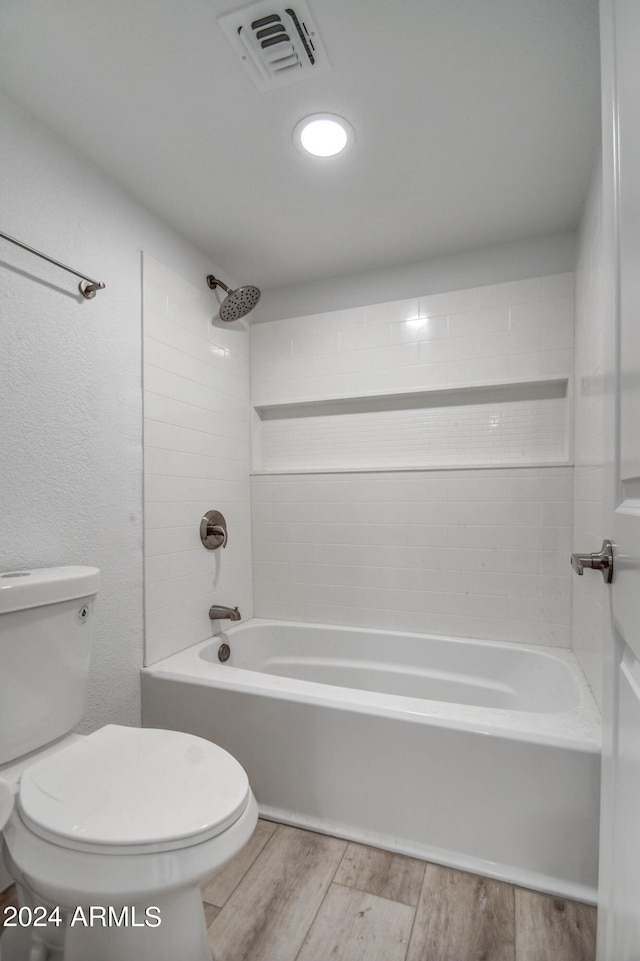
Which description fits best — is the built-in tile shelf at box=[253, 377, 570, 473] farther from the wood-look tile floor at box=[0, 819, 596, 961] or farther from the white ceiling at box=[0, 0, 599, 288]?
the wood-look tile floor at box=[0, 819, 596, 961]

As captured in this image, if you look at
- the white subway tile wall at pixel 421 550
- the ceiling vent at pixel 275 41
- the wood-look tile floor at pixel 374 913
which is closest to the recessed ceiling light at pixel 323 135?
the ceiling vent at pixel 275 41

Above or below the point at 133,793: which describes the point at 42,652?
above

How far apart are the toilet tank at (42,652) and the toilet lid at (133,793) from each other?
0.37 ft

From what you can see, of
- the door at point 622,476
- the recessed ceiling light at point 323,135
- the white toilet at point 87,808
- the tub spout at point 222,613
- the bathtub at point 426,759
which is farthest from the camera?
the tub spout at point 222,613

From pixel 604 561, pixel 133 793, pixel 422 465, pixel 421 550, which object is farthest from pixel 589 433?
pixel 133 793

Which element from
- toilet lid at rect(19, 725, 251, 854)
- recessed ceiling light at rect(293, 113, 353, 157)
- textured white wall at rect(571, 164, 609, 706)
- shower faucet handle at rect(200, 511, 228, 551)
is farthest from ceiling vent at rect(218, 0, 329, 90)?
toilet lid at rect(19, 725, 251, 854)

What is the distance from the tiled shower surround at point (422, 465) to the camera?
2.01 m

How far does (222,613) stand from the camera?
2115mm

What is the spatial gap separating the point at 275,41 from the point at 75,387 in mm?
1130

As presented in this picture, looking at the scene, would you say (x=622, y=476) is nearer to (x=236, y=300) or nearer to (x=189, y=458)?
(x=189, y=458)

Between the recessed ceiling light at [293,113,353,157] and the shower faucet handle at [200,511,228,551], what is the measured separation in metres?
1.50

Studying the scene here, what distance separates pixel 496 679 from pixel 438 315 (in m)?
1.69

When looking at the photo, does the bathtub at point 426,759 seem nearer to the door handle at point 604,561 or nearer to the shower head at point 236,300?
the door handle at point 604,561

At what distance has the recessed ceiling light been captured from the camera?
54.9 inches
